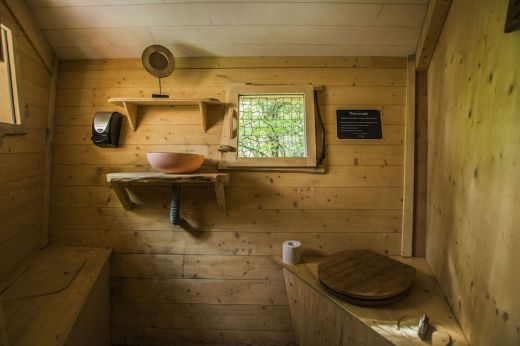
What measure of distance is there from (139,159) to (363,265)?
153 centimetres

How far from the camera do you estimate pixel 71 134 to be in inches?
71.1

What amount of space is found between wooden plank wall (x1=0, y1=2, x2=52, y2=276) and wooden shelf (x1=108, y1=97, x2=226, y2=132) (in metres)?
0.45

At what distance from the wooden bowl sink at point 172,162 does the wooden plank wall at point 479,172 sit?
51.7 inches

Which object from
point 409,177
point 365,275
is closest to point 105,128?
point 365,275

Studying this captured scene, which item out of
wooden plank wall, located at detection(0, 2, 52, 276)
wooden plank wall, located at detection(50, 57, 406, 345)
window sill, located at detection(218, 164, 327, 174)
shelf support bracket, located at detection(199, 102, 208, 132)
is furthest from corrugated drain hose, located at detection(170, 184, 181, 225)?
wooden plank wall, located at detection(0, 2, 52, 276)

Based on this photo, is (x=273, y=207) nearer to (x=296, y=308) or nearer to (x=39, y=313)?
(x=296, y=308)

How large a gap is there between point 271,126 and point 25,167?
1523 mm

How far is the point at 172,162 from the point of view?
1.46 metres

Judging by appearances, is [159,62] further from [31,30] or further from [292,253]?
[292,253]

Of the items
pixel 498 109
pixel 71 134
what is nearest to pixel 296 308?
pixel 498 109

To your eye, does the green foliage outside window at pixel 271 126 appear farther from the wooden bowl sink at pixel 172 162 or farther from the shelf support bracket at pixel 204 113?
the wooden bowl sink at pixel 172 162

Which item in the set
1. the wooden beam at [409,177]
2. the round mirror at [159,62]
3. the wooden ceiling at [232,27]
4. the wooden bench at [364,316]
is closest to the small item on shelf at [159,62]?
the round mirror at [159,62]

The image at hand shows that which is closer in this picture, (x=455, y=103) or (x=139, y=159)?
(x=455, y=103)

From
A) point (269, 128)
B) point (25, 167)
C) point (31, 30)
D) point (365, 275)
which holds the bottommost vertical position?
point (365, 275)
